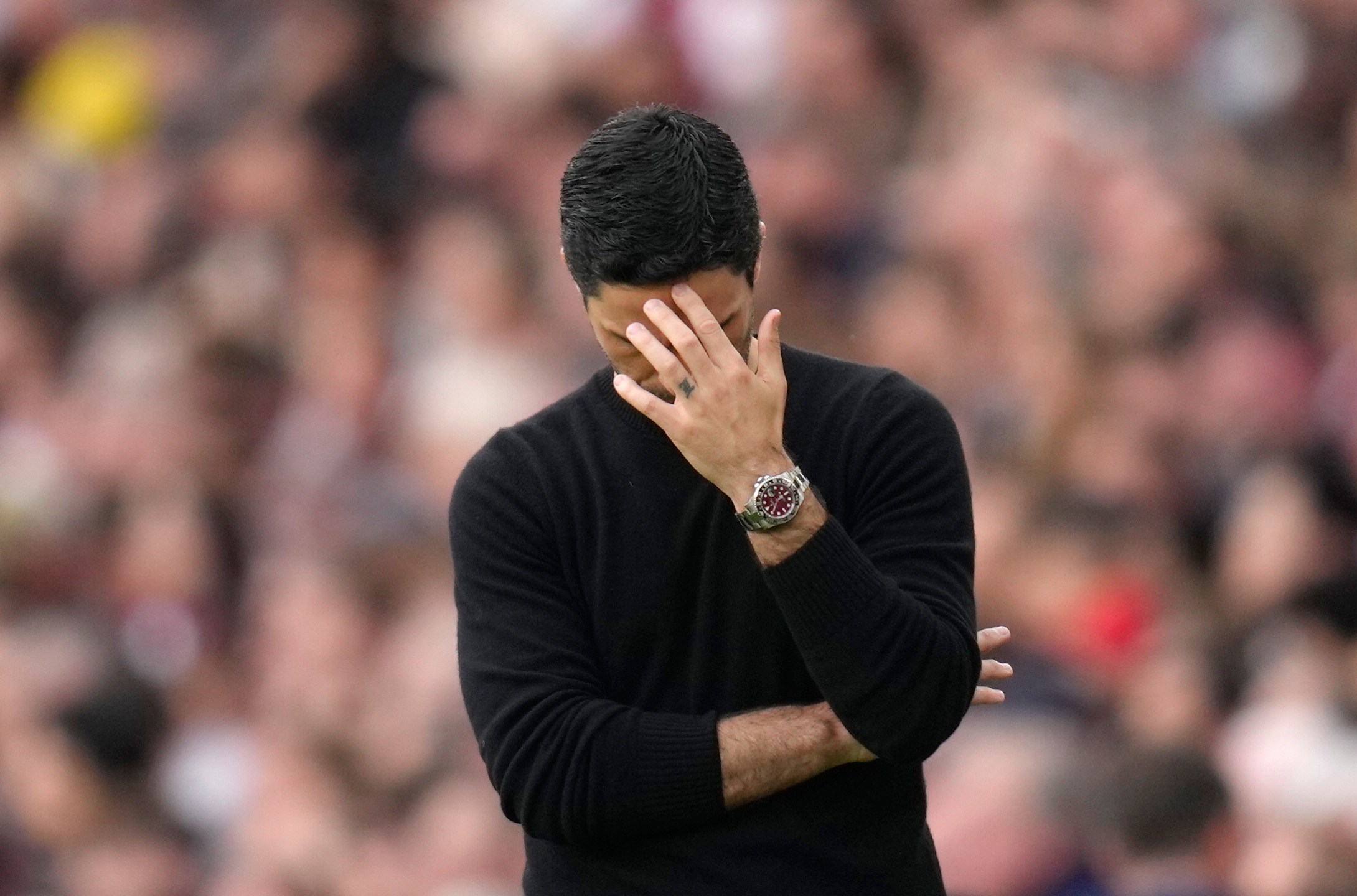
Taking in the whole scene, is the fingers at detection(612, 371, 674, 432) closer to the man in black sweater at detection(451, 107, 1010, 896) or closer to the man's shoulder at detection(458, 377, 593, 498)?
the man in black sweater at detection(451, 107, 1010, 896)

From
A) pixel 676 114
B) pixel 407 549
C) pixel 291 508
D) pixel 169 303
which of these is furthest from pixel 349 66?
pixel 676 114

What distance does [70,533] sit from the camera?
7492 mm

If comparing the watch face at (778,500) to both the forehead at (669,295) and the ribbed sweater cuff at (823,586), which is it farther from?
the forehead at (669,295)

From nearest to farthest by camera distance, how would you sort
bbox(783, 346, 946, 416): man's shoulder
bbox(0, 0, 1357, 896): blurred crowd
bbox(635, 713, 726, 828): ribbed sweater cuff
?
1. bbox(635, 713, 726, 828): ribbed sweater cuff
2. bbox(783, 346, 946, 416): man's shoulder
3. bbox(0, 0, 1357, 896): blurred crowd

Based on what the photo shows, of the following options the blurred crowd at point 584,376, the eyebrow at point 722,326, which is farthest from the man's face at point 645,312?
the blurred crowd at point 584,376

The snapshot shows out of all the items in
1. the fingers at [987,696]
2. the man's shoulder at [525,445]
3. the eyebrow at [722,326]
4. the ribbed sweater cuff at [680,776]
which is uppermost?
the eyebrow at [722,326]

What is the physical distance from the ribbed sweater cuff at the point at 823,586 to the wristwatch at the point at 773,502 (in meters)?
0.04

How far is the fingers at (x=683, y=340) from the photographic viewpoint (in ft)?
6.81

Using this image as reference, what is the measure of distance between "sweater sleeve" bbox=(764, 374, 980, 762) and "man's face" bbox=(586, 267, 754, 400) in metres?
0.20

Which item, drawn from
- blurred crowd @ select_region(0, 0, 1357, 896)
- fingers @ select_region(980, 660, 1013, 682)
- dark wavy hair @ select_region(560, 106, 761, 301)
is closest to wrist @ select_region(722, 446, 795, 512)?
Answer: dark wavy hair @ select_region(560, 106, 761, 301)

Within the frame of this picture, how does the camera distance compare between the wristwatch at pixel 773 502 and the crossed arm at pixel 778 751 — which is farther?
the crossed arm at pixel 778 751

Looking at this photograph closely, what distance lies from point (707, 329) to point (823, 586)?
30 centimetres

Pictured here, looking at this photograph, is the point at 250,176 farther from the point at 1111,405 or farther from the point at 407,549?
the point at 1111,405

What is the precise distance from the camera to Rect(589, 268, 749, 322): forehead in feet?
7.04
